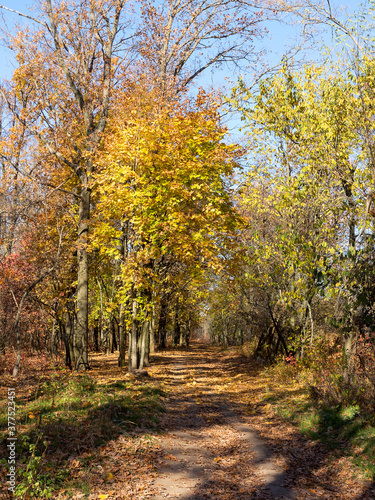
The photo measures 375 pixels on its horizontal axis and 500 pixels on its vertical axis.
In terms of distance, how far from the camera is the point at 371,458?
6930 millimetres

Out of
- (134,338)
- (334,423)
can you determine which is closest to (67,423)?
(334,423)

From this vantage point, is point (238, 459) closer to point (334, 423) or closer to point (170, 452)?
point (170, 452)

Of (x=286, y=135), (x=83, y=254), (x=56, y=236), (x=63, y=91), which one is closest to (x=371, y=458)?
(x=286, y=135)

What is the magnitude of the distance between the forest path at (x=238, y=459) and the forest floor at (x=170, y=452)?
18 mm

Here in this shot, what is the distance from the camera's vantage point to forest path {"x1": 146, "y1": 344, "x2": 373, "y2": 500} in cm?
623

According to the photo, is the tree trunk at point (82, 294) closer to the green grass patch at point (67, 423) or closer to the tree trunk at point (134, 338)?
the tree trunk at point (134, 338)

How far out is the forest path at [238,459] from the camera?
6234mm

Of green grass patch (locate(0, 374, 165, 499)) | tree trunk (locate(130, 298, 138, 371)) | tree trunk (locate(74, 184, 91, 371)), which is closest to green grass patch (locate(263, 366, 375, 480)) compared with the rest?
green grass patch (locate(0, 374, 165, 499))

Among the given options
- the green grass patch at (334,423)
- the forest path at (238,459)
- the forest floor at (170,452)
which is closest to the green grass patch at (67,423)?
the forest floor at (170,452)

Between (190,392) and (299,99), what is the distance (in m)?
10.6

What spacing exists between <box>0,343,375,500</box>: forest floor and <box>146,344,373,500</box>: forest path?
0.7 inches

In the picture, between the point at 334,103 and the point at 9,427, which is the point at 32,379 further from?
the point at 334,103

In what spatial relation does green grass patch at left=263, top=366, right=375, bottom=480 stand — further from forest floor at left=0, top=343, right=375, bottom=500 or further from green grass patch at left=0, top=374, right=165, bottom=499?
green grass patch at left=0, top=374, right=165, bottom=499

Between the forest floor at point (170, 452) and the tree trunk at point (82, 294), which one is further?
the tree trunk at point (82, 294)
